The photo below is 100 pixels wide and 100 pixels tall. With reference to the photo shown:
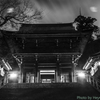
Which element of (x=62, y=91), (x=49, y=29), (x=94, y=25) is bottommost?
(x=62, y=91)

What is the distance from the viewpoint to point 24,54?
1895 cm

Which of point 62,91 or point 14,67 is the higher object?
point 14,67

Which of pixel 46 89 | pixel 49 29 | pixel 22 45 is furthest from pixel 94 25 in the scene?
pixel 46 89

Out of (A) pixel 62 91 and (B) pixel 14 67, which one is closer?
(A) pixel 62 91

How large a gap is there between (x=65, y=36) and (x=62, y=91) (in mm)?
8263

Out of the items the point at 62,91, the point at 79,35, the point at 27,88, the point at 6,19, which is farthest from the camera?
the point at 6,19

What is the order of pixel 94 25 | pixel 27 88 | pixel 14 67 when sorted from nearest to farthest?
pixel 27 88, pixel 14 67, pixel 94 25

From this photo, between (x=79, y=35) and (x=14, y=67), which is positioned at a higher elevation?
(x=79, y=35)

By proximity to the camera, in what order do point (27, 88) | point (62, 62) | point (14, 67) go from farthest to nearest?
1. point (14, 67)
2. point (62, 62)
3. point (27, 88)

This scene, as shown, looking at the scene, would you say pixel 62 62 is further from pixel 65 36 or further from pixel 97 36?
pixel 97 36

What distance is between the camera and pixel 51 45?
19.6 metres

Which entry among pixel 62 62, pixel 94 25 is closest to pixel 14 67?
pixel 62 62

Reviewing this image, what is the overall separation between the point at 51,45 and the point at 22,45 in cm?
352

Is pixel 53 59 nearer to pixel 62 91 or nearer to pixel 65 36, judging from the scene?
pixel 65 36
